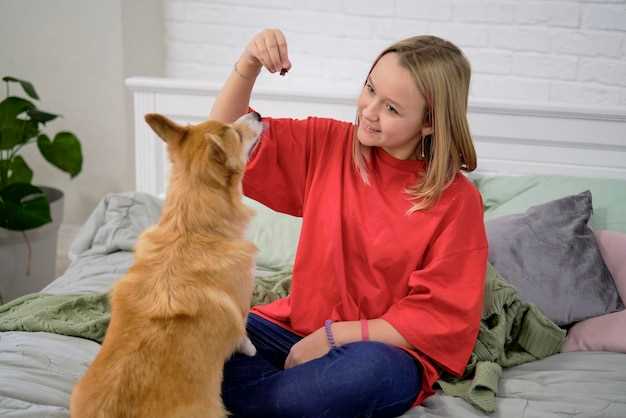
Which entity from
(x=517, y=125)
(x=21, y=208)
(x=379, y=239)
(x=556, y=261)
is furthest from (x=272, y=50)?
(x=21, y=208)

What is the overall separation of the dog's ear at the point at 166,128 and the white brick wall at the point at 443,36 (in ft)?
5.09

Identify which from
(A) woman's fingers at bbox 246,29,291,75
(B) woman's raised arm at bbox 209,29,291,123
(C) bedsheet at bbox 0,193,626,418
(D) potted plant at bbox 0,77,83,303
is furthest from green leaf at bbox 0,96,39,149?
(A) woman's fingers at bbox 246,29,291,75

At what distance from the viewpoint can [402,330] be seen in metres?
1.64

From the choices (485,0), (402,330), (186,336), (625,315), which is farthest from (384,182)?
(485,0)

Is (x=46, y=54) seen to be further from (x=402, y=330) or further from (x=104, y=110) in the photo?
(x=402, y=330)

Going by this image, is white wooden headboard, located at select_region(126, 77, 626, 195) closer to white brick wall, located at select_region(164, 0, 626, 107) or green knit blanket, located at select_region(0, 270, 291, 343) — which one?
white brick wall, located at select_region(164, 0, 626, 107)

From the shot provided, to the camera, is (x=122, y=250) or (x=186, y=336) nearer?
(x=186, y=336)

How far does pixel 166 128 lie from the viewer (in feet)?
4.76

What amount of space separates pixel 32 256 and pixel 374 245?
220 centimetres

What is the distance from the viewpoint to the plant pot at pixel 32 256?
3.21 meters

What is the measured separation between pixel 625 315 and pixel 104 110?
2537 millimetres

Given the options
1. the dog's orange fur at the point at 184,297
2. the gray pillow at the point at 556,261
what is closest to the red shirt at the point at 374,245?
the dog's orange fur at the point at 184,297

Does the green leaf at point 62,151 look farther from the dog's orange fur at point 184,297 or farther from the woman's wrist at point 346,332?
the woman's wrist at point 346,332

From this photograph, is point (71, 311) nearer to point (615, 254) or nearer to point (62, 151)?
point (62, 151)
